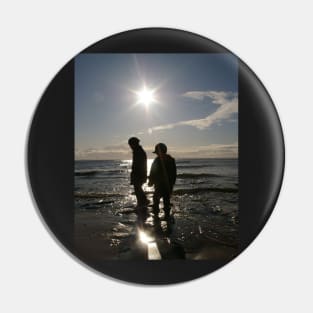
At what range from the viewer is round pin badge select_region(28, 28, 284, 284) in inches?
71.6

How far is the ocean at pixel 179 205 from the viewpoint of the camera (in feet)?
5.98

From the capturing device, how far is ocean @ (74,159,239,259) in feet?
5.98

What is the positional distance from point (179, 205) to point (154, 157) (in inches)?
9.8

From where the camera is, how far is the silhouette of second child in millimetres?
1831

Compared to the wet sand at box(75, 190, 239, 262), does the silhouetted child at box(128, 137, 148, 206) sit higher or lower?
higher

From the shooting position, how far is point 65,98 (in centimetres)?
183

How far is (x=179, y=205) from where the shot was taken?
1.84m

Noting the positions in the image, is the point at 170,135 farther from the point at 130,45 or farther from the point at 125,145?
the point at 130,45

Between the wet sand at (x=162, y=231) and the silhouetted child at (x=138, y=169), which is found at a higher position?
the silhouetted child at (x=138, y=169)

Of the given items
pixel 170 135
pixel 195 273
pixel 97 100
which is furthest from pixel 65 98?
pixel 195 273

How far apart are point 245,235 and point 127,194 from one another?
0.58 metres

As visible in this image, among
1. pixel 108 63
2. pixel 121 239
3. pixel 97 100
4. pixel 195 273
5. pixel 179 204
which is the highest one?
pixel 108 63

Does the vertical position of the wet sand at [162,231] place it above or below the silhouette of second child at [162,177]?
below

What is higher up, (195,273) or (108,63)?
(108,63)
